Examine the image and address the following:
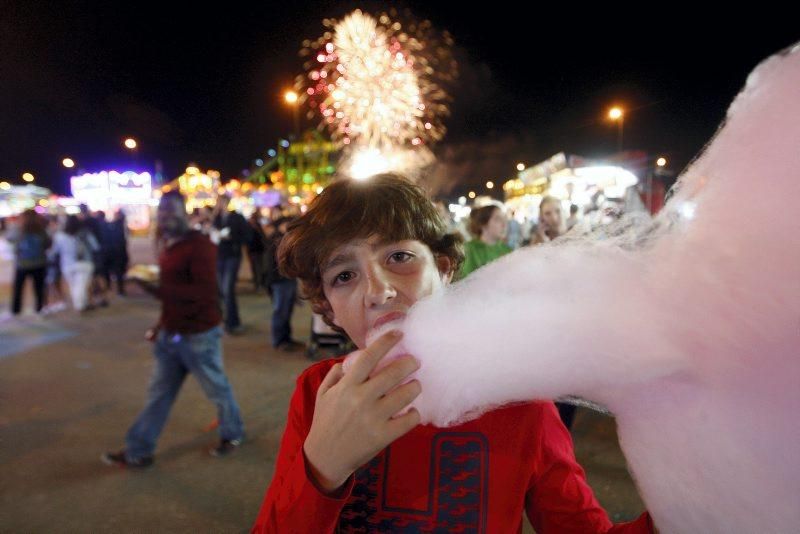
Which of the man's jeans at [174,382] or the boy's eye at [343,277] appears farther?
the man's jeans at [174,382]

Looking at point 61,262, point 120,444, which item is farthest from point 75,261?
point 120,444

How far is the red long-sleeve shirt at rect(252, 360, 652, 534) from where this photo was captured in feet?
3.40

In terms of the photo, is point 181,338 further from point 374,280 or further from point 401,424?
point 401,424

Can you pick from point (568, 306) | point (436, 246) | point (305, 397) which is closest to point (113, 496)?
point (305, 397)

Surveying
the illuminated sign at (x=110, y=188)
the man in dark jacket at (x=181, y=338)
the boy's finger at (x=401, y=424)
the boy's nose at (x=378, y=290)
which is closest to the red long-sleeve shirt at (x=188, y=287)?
the man in dark jacket at (x=181, y=338)

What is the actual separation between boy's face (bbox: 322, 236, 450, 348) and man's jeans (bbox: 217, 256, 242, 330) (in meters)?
6.17

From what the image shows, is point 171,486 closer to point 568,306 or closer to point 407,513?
point 407,513

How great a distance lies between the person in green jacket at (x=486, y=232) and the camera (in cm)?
403

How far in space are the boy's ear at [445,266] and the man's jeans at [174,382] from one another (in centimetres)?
262

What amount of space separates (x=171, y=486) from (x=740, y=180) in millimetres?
3528

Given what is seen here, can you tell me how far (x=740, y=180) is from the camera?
617 millimetres

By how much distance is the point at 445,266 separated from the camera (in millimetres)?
1344

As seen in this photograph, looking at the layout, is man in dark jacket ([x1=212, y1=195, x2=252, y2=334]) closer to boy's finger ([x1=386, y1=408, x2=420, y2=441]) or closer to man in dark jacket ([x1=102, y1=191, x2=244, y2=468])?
man in dark jacket ([x1=102, y1=191, x2=244, y2=468])

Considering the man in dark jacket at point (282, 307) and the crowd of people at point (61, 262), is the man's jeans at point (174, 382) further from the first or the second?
the crowd of people at point (61, 262)
